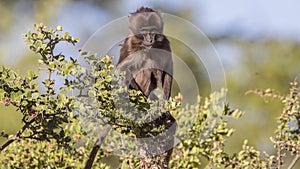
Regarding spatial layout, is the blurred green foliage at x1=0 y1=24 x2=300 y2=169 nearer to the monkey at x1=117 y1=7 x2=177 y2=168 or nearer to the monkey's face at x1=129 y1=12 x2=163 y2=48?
the monkey at x1=117 y1=7 x2=177 y2=168

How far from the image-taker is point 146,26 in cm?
698

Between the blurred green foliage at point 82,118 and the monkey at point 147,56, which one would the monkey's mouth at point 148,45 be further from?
the blurred green foliage at point 82,118

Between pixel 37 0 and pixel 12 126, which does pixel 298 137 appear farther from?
pixel 37 0

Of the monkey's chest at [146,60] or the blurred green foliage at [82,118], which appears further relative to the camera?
the monkey's chest at [146,60]

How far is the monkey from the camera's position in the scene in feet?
22.4

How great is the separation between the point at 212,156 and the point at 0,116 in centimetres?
959

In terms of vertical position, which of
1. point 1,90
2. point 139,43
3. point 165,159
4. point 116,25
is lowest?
point 1,90

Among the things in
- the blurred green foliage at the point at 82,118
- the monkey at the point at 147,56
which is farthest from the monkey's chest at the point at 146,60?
the blurred green foliage at the point at 82,118

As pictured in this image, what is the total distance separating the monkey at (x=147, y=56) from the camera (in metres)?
6.82

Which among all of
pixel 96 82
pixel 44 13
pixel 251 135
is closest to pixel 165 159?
pixel 96 82

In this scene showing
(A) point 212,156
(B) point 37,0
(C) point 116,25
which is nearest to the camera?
(A) point 212,156

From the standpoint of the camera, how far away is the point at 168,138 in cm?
518

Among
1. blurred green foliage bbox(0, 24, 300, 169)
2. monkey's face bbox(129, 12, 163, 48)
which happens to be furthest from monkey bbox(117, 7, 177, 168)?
blurred green foliage bbox(0, 24, 300, 169)

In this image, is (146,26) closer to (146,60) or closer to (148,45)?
(148,45)
